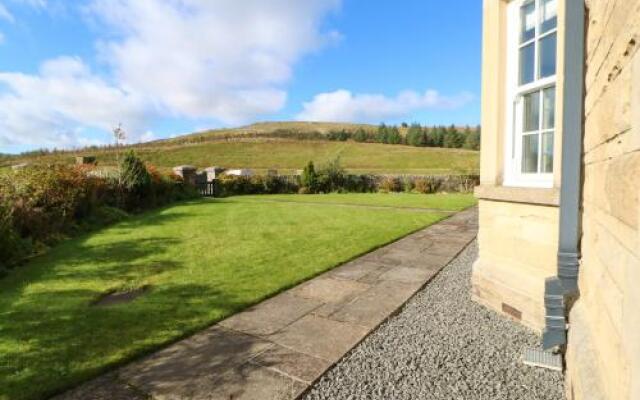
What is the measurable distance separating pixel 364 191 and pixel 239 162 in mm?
21779

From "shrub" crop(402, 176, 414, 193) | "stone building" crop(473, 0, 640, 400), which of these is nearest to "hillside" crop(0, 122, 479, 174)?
"shrub" crop(402, 176, 414, 193)

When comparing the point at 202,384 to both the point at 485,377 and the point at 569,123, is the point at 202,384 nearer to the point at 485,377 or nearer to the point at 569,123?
the point at 485,377

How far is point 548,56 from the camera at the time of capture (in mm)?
3266

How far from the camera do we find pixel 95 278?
15.6ft

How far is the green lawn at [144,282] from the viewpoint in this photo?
2.74m

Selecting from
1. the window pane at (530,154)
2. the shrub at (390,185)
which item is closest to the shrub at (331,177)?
the shrub at (390,185)

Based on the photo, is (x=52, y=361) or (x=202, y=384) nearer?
(x=202, y=384)

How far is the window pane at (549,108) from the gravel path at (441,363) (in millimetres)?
1909

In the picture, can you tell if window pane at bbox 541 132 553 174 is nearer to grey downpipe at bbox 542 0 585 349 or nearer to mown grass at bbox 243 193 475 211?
grey downpipe at bbox 542 0 585 349

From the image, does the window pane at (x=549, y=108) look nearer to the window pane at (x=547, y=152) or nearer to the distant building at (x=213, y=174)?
the window pane at (x=547, y=152)

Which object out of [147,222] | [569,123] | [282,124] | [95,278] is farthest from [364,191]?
[282,124]

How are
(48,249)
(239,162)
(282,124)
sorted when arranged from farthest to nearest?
1. (282,124)
2. (239,162)
3. (48,249)

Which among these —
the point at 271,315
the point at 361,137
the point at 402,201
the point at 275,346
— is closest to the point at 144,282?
the point at 271,315

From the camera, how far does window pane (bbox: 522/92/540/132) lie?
11.3 ft
